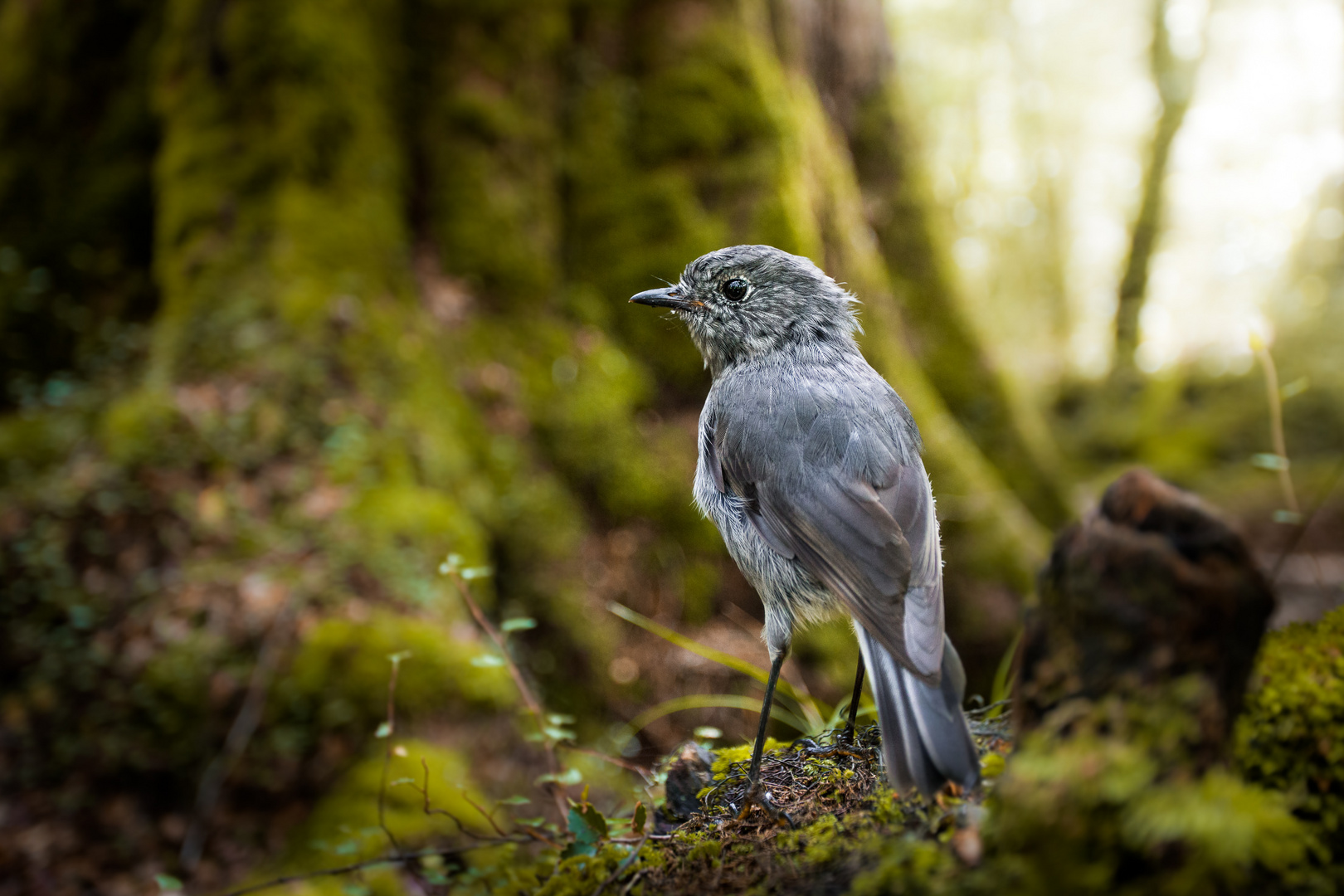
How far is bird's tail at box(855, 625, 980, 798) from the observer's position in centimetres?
165

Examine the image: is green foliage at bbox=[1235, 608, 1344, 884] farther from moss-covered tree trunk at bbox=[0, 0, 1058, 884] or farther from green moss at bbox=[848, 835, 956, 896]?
moss-covered tree trunk at bbox=[0, 0, 1058, 884]

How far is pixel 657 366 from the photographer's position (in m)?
5.83

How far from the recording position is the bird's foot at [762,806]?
6.86 ft

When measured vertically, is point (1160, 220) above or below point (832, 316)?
above

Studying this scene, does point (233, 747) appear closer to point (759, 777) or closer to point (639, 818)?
point (639, 818)

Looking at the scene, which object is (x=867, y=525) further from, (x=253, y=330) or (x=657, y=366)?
(x=253, y=330)

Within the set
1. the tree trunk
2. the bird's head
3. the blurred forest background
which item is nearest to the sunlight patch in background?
the tree trunk

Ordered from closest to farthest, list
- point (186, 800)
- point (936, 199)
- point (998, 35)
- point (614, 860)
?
point (614, 860) < point (186, 800) < point (936, 199) < point (998, 35)

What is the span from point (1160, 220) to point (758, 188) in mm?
13176

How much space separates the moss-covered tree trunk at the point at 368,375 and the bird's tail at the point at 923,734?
9.17ft

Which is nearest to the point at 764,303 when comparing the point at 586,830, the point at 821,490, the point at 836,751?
the point at 821,490

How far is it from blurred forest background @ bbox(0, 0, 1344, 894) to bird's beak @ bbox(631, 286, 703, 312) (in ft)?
6.55

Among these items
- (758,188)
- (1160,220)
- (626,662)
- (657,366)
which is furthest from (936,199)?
(1160,220)

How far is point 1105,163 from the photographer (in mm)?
20531
